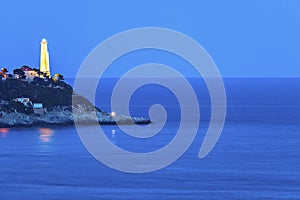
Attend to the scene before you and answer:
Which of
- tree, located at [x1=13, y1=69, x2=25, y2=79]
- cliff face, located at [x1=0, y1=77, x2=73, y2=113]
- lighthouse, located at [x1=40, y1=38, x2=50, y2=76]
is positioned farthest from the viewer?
lighthouse, located at [x1=40, y1=38, x2=50, y2=76]

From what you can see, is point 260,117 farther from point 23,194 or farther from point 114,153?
point 23,194

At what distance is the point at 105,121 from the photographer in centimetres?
6938

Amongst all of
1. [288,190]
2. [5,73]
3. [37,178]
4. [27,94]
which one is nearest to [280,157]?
[288,190]

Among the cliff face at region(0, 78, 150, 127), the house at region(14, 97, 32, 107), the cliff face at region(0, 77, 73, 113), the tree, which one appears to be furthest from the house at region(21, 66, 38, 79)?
the house at region(14, 97, 32, 107)

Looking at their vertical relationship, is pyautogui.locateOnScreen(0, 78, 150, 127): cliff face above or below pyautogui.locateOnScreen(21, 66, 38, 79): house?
below

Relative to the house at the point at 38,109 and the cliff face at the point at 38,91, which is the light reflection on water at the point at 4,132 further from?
the house at the point at 38,109

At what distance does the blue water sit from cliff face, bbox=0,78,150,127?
2055 millimetres

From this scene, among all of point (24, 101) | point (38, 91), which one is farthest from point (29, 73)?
point (24, 101)

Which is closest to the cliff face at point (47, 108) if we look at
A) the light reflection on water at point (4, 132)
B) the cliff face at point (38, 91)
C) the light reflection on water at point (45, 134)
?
the cliff face at point (38, 91)

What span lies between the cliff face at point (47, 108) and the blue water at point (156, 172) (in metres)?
2.05

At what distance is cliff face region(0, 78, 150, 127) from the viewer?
223 ft

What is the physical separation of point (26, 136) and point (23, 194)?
22783 mm

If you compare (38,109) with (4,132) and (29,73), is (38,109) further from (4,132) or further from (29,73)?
(29,73)

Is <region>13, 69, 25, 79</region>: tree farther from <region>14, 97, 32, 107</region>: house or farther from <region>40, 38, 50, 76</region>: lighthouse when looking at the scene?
<region>14, 97, 32, 107</region>: house
